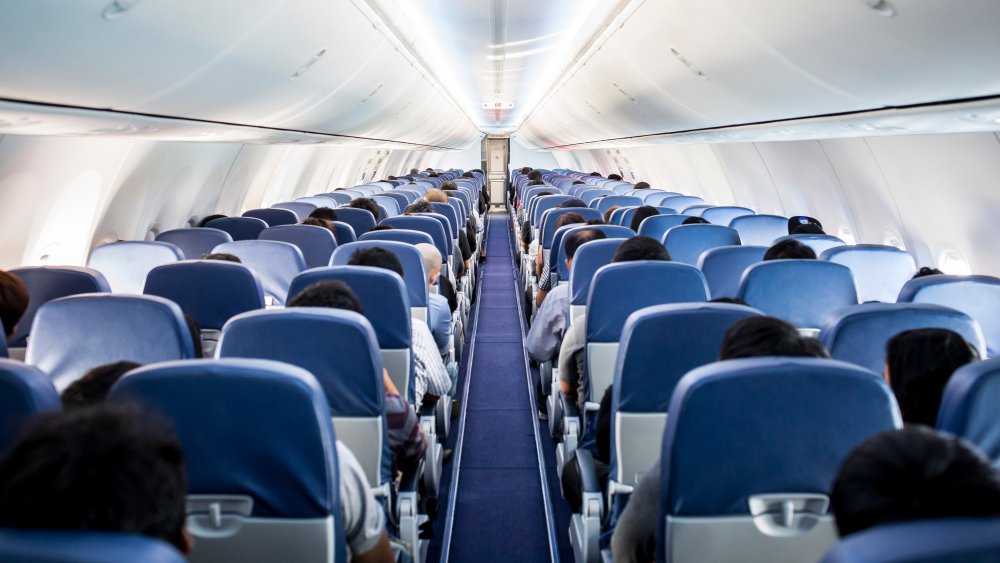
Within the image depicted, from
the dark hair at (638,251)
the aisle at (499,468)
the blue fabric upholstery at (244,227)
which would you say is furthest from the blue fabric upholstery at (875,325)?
the blue fabric upholstery at (244,227)

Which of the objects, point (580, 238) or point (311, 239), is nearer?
point (580, 238)

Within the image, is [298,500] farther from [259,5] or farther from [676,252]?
Result: [676,252]

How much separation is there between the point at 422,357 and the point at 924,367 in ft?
8.40

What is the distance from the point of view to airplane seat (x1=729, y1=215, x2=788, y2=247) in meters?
7.56

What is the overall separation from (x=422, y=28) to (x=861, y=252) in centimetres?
607

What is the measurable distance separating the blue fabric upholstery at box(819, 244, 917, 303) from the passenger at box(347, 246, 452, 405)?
248cm

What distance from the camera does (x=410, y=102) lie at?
1348 centimetres

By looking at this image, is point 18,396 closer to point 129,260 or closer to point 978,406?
point 978,406

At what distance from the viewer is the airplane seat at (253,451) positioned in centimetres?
194

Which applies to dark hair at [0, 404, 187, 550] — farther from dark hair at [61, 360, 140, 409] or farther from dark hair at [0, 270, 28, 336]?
dark hair at [0, 270, 28, 336]

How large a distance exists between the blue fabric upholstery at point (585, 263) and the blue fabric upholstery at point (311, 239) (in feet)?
8.19

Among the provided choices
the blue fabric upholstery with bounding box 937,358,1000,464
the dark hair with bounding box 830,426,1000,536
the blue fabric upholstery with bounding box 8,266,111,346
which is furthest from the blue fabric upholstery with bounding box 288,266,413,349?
the dark hair with bounding box 830,426,1000,536

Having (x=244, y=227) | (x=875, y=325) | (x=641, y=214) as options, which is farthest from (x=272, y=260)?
(x=875, y=325)

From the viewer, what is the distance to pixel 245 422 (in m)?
1.97
